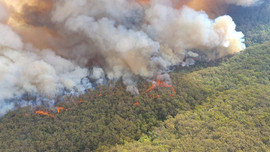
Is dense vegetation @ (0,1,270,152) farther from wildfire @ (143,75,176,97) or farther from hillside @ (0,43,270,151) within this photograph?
wildfire @ (143,75,176,97)

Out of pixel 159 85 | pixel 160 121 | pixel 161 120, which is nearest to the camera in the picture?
pixel 160 121

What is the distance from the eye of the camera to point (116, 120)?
121 feet

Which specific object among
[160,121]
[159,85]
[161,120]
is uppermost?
[159,85]

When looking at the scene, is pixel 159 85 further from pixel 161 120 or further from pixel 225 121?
pixel 225 121

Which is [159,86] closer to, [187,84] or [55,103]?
[187,84]

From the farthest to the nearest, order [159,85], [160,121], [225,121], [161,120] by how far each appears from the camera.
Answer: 1. [159,85]
2. [161,120]
3. [160,121]
4. [225,121]

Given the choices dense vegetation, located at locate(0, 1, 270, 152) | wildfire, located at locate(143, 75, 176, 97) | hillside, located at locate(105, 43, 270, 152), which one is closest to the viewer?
hillside, located at locate(105, 43, 270, 152)

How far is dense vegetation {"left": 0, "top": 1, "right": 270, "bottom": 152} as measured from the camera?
31.2 metres

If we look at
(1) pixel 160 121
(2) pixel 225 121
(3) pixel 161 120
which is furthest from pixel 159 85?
(2) pixel 225 121

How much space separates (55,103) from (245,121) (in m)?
24.2

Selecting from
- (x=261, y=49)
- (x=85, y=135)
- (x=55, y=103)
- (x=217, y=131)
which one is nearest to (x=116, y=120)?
(x=85, y=135)

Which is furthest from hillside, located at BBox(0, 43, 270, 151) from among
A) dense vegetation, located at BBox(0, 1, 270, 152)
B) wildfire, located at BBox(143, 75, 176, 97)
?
wildfire, located at BBox(143, 75, 176, 97)

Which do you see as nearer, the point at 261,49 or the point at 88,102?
the point at 88,102

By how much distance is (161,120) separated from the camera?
37.8 metres
